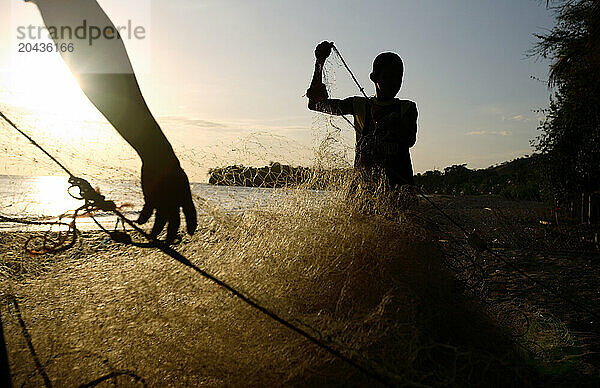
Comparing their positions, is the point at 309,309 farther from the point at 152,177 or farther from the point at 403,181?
the point at 403,181

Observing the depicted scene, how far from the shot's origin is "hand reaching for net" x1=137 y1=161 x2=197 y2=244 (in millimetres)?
1497

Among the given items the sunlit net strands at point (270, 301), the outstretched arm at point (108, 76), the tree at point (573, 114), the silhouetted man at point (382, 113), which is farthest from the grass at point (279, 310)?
the tree at point (573, 114)

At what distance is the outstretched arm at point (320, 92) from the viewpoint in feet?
10.8

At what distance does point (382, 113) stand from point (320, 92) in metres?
0.51

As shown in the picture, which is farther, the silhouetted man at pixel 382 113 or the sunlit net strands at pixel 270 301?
the silhouetted man at pixel 382 113

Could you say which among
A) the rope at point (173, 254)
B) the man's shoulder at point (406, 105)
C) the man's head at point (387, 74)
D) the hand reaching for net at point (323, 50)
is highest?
the hand reaching for net at point (323, 50)

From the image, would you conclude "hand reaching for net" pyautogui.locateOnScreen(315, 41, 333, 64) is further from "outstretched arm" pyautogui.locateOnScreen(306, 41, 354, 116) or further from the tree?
the tree

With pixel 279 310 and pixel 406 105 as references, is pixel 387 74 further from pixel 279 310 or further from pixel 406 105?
pixel 279 310

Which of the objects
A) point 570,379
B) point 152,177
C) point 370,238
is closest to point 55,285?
point 152,177

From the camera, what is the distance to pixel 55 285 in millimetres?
2332

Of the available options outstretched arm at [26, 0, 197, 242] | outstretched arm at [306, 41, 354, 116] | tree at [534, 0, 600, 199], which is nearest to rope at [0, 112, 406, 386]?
outstretched arm at [26, 0, 197, 242]

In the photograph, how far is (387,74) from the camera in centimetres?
335

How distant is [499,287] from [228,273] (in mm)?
3788

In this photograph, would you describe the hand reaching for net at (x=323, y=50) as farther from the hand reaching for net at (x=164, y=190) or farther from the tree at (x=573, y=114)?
the tree at (x=573, y=114)
